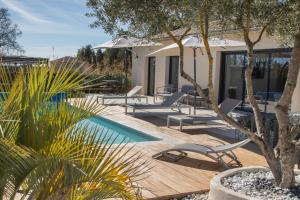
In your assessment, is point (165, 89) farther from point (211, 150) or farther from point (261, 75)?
point (211, 150)

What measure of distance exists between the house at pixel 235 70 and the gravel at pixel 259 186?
17.0 ft

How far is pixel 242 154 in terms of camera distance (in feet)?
25.7

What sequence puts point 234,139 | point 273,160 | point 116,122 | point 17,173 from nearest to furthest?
1. point 17,173
2. point 273,160
3. point 234,139
4. point 116,122

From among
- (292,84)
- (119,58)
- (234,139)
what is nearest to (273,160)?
(292,84)

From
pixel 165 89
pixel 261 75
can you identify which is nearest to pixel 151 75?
pixel 165 89

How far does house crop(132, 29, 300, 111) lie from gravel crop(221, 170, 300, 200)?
204 inches

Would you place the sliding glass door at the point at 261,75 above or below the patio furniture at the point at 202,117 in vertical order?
above

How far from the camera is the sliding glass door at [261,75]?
1302cm

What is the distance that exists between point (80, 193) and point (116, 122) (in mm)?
9386

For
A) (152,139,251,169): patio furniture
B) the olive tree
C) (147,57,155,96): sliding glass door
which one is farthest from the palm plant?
(147,57,155,96): sliding glass door

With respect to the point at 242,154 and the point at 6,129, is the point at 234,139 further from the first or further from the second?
the point at 6,129

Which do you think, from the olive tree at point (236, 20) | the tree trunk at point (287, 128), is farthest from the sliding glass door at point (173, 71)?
the tree trunk at point (287, 128)

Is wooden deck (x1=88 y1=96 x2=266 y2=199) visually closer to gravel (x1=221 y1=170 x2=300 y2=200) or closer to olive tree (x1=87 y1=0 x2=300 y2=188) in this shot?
gravel (x1=221 y1=170 x2=300 y2=200)

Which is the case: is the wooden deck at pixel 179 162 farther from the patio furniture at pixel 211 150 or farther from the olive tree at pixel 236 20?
the olive tree at pixel 236 20
